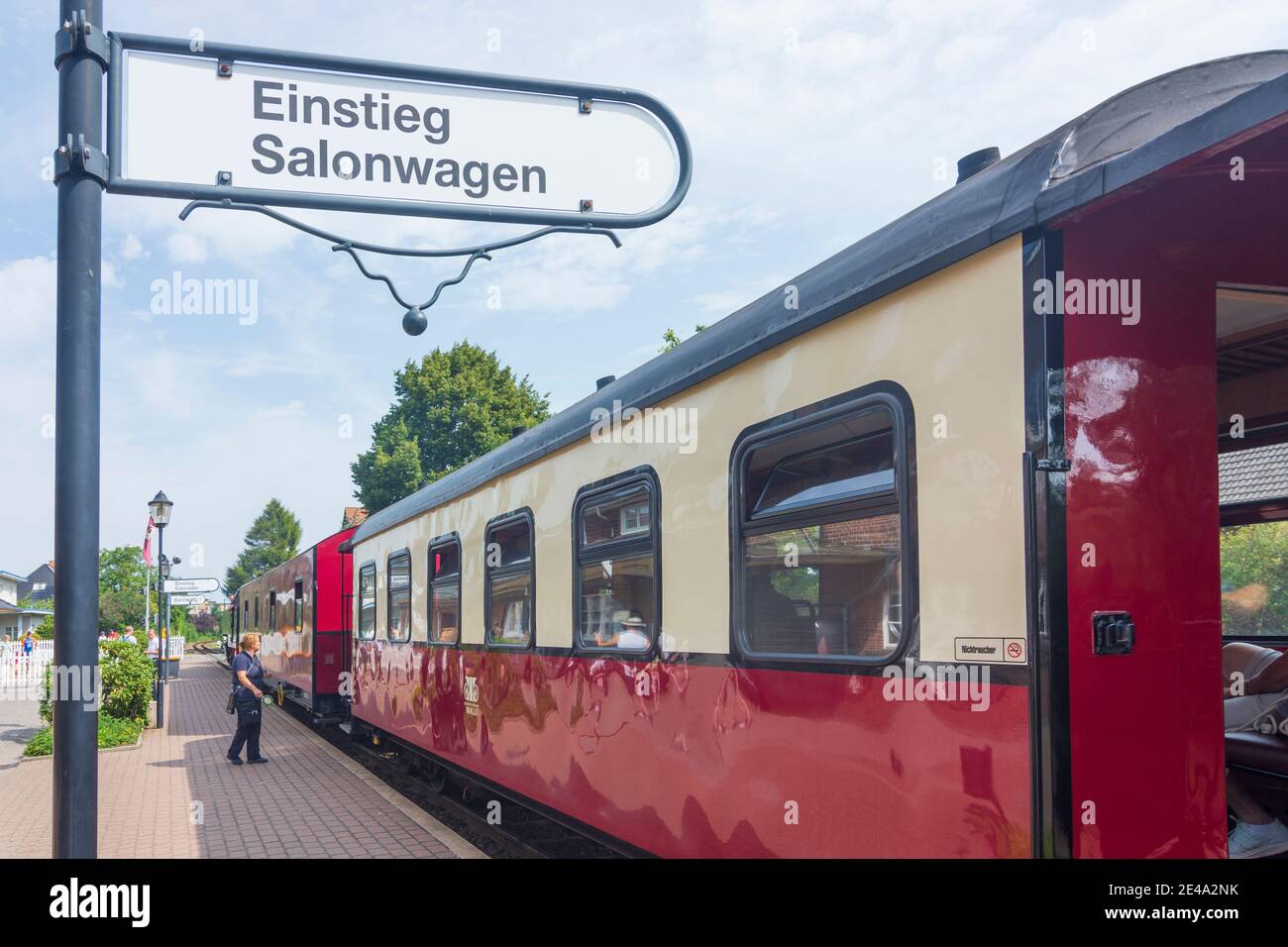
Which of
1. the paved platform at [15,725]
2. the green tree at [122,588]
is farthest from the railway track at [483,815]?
the green tree at [122,588]

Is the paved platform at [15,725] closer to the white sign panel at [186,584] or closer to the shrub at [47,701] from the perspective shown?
the shrub at [47,701]

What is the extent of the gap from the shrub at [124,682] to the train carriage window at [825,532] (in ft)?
46.5

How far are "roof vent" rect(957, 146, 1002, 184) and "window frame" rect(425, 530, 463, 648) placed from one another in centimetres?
558

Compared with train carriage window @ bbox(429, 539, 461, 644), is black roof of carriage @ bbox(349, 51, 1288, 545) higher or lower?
higher

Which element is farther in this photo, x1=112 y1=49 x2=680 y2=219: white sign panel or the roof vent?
the roof vent

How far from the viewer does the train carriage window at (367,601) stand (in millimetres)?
12344

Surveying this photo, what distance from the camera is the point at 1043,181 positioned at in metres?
2.99

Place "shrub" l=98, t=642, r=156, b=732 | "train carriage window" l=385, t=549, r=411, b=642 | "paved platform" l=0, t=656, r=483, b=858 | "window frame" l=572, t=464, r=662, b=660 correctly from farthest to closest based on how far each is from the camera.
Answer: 1. "shrub" l=98, t=642, r=156, b=732
2. "train carriage window" l=385, t=549, r=411, b=642
3. "paved platform" l=0, t=656, r=483, b=858
4. "window frame" l=572, t=464, r=662, b=660

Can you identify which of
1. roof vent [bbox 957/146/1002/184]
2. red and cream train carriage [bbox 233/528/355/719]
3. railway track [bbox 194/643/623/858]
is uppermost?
roof vent [bbox 957/146/1002/184]

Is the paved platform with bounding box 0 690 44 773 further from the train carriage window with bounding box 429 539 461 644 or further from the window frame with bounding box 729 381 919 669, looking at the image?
the window frame with bounding box 729 381 919 669

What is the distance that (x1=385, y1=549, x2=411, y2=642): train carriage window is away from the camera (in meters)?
10.6

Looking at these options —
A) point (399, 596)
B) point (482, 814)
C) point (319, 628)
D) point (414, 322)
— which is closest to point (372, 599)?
point (399, 596)

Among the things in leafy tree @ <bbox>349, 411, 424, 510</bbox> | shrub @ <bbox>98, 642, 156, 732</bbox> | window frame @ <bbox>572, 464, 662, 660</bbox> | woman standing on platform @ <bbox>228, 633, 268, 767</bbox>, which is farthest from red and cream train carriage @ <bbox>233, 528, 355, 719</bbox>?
leafy tree @ <bbox>349, 411, 424, 510</bbox>

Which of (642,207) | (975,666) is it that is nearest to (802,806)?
(975,666)
